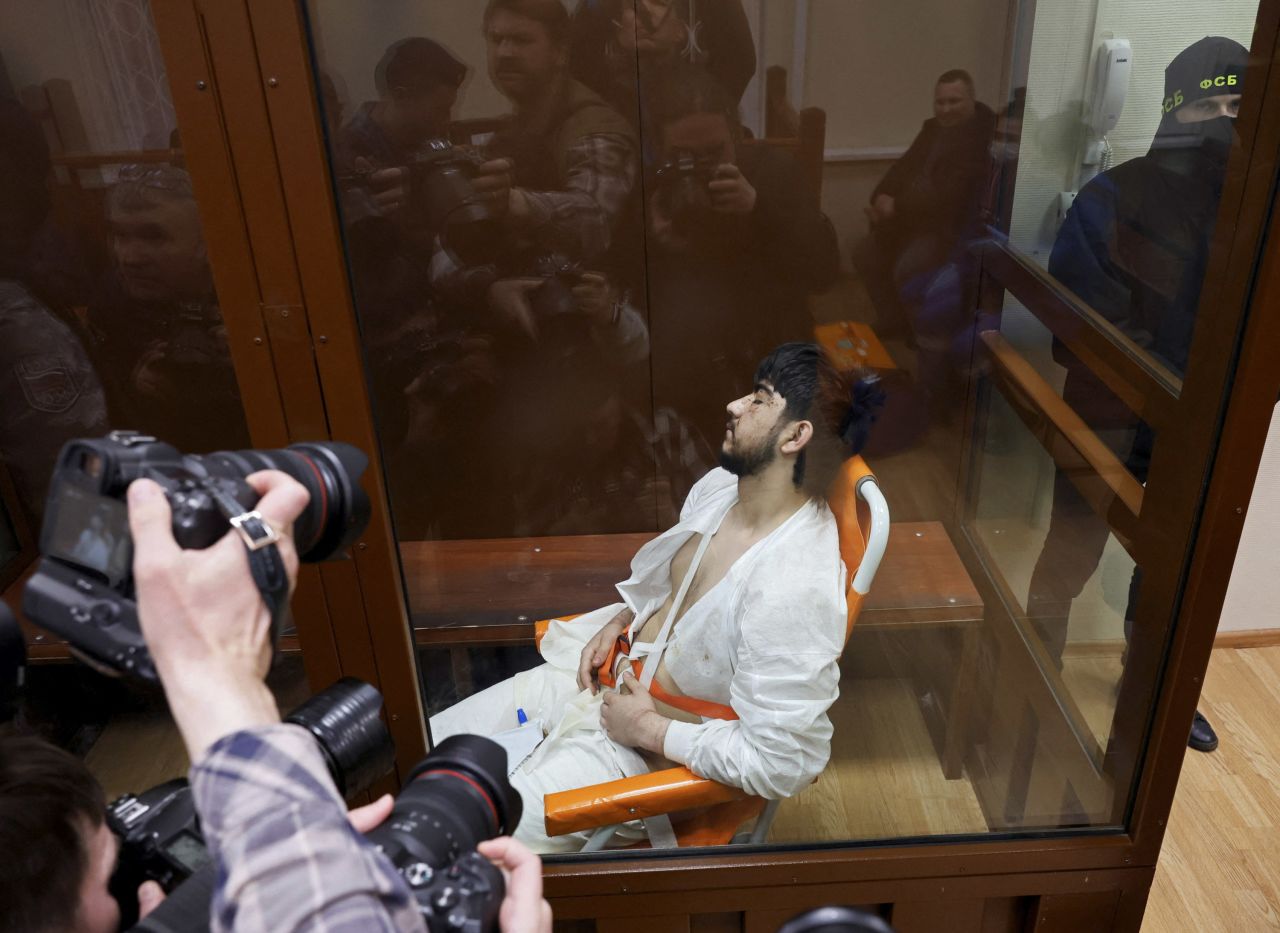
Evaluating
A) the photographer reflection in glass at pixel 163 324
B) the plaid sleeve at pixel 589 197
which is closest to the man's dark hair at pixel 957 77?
the plaid sleeve at pixel 589 197

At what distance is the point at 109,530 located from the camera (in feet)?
2.86

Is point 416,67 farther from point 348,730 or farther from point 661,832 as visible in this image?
point 661,832

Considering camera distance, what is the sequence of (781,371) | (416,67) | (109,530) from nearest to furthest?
1. (109,530)
2. (416,67)
3. (781,371)

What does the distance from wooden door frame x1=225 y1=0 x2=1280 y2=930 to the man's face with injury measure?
1.87 feet

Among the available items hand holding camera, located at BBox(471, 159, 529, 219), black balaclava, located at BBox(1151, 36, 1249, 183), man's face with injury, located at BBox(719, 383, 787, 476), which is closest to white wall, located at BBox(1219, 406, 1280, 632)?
black balaclava, located at BBox(1151, 36, 1249, 183)

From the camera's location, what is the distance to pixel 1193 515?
1.48 m

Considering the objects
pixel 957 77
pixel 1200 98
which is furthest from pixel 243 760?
pixel 1200 98

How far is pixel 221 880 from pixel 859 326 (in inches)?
44.3

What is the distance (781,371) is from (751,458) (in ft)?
0.56

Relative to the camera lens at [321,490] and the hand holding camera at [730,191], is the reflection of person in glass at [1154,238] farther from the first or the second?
the camera lens at [321,490]

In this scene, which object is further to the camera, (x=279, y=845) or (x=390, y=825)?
(x=390, y=825)

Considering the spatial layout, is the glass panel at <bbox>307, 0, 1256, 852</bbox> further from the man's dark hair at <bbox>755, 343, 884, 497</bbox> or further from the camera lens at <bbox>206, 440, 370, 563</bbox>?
the camera lens at <bbox>206, 440, 370, 563</bbox>

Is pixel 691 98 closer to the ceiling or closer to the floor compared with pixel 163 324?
closer to the ceiling

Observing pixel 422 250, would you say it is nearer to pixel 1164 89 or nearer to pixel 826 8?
pixel 826 8
